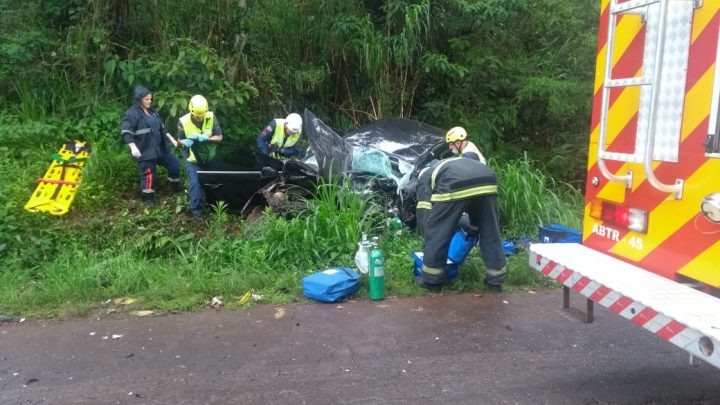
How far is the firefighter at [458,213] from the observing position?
4984mm

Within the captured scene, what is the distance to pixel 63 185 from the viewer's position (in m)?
6.90

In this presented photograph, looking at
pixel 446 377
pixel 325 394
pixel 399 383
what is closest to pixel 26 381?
pixel 325 394

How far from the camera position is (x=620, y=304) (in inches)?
110

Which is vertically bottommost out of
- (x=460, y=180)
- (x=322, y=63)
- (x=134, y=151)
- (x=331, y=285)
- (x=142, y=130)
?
(x=331, y=285)

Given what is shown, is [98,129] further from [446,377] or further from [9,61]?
[446,377]

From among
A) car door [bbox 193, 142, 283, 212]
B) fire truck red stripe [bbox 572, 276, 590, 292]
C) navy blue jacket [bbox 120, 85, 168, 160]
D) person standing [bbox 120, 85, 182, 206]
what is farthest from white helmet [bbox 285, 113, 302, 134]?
fire truck red stripe [bbox 572, 276, 590, 292]

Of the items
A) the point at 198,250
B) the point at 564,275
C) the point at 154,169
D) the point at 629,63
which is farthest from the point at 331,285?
the point at 154,169

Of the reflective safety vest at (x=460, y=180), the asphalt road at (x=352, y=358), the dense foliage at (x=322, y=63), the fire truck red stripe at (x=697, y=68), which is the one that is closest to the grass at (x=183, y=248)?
the asphalt road at (x=352, y=358)

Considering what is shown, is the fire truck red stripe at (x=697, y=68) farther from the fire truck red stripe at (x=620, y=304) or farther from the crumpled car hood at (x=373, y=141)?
the crumpled car hood at (x=373, y=141)

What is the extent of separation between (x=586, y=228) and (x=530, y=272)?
2.22 metres

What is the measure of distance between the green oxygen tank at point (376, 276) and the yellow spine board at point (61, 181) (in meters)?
3.71

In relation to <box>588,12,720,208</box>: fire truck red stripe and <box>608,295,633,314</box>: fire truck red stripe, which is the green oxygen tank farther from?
<box>588,12,720,208</box>: fire truck red stripe

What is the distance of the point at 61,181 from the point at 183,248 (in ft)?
6.74

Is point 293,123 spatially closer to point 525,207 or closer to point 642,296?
point 525,207
